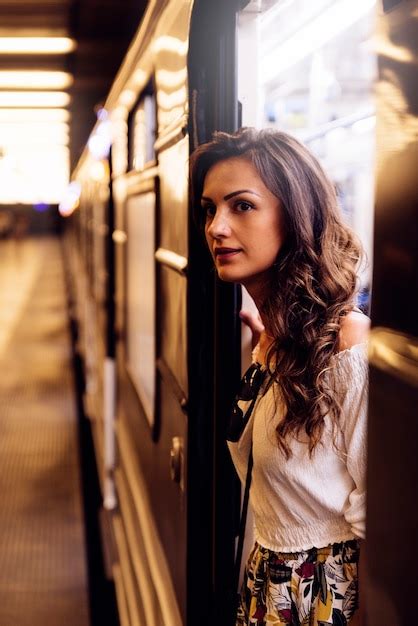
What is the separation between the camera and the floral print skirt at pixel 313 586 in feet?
4.42

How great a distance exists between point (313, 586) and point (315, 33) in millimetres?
1651

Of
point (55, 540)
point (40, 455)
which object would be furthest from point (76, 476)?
point (55, 540)

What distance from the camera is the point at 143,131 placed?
3305 mm

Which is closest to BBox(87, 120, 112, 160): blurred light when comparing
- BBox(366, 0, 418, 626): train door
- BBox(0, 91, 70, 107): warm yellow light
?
BBox(366, 0, 418, 626): train door

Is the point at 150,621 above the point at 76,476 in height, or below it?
above

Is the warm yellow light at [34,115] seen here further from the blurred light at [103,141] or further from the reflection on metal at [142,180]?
the reflection on metal at [142,180]

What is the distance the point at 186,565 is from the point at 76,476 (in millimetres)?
3964

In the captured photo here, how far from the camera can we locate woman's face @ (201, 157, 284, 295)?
1.39 metres

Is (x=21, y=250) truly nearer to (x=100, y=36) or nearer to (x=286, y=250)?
(x=100, y=36)

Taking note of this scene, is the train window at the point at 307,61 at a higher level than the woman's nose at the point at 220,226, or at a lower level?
higher

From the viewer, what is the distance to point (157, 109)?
2.28 meters

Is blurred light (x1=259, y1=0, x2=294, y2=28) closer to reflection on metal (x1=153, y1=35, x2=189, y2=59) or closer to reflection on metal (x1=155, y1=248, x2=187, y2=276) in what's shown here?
reflection on metal (x1=153, y1=35, x2=189, y2=59)

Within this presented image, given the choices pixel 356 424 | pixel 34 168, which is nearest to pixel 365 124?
pixel 356 424

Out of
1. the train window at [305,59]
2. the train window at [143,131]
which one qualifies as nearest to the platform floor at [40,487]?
the train window at [143,131]
